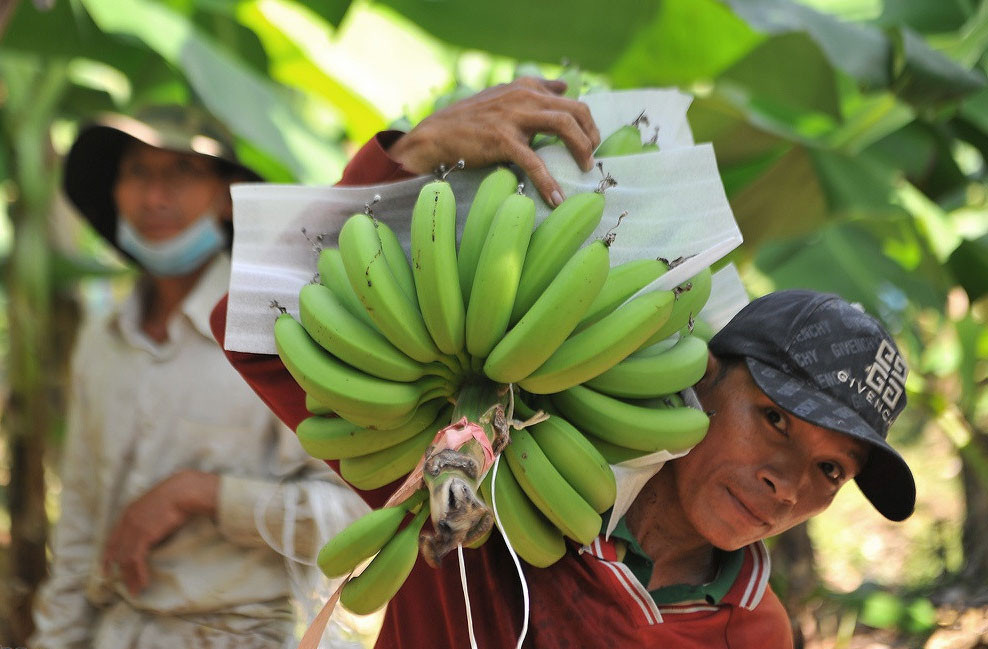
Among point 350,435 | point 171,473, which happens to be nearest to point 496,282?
point 350,435

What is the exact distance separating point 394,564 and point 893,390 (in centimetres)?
75

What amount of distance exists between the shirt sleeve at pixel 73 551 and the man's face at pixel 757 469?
1574mm

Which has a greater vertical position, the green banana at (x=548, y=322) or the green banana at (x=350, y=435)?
the green banana at (x=548, y=322)

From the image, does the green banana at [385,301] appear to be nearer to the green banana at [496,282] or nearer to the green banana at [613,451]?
the green banana at [496,282]

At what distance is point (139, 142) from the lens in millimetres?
2611

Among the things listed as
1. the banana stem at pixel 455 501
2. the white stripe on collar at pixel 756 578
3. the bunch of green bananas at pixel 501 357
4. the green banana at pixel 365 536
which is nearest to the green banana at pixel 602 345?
the bunch of green bananas at pixel 501 357

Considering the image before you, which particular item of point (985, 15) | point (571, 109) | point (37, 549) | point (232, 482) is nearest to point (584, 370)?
point (571, 109)

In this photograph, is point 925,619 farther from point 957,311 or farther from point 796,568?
point 957,311

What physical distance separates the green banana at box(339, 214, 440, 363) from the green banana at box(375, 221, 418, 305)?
0.05 ft

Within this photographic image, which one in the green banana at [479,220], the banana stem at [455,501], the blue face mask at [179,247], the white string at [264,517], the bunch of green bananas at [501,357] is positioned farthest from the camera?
the blue face mask at [179,247]

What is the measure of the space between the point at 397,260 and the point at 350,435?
0.25 meters

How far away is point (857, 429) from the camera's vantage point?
1.35 metres

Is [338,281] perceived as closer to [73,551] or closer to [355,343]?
[355,343]

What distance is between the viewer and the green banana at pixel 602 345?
4.16 feet
